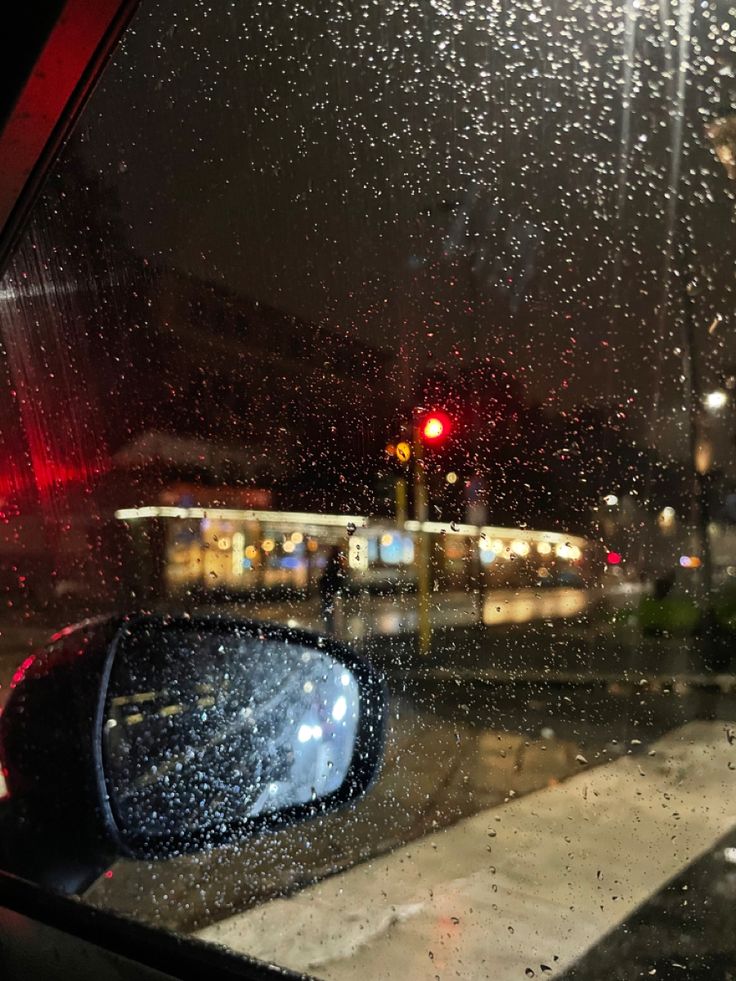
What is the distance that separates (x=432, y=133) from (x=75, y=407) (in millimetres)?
1818

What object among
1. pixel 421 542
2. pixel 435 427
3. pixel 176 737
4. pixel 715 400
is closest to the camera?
pixel 715 400

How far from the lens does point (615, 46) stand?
223 centimetres

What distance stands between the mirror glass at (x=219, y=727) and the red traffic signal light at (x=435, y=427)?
818mm

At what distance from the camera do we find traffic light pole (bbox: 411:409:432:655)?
9.09 feet

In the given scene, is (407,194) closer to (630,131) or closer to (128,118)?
(630,131)

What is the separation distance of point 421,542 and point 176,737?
1.17 m

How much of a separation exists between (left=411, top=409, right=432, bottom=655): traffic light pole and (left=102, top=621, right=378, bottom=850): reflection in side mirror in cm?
28

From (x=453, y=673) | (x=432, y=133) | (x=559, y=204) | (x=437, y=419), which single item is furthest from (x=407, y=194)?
(x=453, y=673)

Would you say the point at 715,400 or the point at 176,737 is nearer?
the point at 715,400

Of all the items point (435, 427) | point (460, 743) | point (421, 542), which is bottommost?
point (460, 743)

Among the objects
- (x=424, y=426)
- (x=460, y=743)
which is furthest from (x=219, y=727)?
(x=424, y=426)

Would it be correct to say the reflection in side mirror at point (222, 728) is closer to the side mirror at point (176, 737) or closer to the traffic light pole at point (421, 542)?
the side mirror at point (176, 737)

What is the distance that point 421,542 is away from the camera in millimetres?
2895

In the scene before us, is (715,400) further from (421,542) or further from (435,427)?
(421,542)
